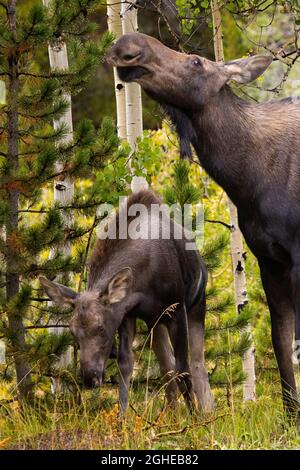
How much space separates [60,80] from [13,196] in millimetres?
1073

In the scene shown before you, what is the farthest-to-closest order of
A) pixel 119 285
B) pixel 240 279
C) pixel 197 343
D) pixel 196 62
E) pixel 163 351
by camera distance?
pixel 240 279
pixel 197 343
pixel 163 351
pixel 119 285
pixel 196 62

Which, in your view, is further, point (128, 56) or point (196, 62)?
point (196, 62)

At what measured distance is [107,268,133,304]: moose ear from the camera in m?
8.46

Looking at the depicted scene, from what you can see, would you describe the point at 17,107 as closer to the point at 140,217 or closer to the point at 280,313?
the point at 140,217

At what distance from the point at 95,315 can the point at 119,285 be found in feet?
1.16

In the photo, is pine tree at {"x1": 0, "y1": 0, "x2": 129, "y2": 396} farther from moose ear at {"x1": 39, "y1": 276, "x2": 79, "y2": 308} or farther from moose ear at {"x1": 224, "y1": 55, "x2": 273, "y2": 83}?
moose ear at {"x1": 224, "y1": 55, "x2": 273, "y2": 83}

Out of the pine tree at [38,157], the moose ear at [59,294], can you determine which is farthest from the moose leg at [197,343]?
the moose ear at [59,294]

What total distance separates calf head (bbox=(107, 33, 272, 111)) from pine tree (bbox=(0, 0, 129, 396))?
1.09m

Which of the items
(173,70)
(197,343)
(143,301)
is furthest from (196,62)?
(197,343)

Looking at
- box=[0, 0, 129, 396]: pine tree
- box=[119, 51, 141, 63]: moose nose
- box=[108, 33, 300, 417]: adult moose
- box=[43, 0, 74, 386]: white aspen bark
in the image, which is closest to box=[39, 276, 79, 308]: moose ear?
box=[0, 0, 129, 396]: pine tree

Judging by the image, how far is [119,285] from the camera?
27.9 ft

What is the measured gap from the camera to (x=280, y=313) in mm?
8297

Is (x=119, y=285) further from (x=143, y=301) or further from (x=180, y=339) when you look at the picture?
(x=180, y=339)
